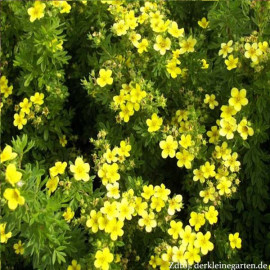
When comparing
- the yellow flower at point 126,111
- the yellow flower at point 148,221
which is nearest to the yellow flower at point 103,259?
the yellow flower at point 148,221

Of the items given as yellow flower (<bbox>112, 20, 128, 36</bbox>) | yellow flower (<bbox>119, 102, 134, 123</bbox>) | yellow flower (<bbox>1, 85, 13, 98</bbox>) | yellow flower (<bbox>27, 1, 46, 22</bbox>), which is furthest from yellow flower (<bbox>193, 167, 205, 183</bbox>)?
yellow flower (<bbox>1, 85, 13, 98</bbox>)

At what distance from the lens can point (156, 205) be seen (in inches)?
95.7

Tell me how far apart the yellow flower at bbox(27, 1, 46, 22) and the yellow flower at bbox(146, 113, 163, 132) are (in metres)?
0.98

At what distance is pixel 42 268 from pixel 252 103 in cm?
168

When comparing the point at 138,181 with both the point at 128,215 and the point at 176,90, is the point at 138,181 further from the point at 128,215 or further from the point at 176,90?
the point at 176,90

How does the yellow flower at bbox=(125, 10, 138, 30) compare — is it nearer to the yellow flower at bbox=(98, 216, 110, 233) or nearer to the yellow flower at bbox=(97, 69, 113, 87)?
the yellow flower at bbox=(97, 69, 113, 87)

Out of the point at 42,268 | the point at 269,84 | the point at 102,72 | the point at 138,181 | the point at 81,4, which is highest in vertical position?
the point at 81,4

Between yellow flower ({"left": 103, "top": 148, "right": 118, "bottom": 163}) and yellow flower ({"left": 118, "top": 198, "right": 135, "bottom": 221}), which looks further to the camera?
yellow flower ({"left": 103, "top": 148, "right": 118, "bottom": 163})

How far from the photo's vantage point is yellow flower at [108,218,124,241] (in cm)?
222

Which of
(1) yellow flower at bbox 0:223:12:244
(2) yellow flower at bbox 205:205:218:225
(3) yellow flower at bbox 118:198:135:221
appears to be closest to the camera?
(1) yellow flower at bbox 0:223:12:244

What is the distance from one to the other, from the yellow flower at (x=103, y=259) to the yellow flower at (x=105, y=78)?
110 cm

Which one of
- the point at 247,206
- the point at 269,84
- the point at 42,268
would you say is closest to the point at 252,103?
the point at 269,84

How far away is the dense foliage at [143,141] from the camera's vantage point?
2.30 m

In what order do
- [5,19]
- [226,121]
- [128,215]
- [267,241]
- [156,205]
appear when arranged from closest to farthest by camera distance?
1. [128,215]
2. [156,205]
3. [226,121]
4. [267,241]
5. [5,19]
